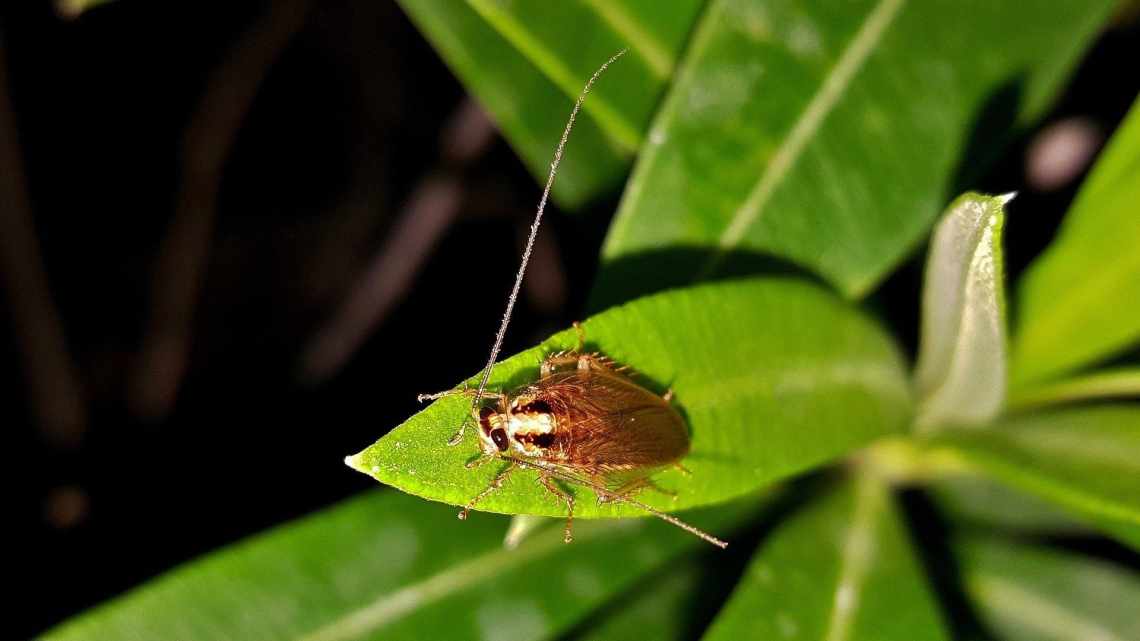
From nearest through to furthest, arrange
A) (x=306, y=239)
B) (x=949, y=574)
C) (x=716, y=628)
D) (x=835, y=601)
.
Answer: (x=716, y=628)
(x=835, y=601)
(x=949, y=574)
(x=306, y=239)

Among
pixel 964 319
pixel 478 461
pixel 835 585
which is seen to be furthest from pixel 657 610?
pixel 964 319

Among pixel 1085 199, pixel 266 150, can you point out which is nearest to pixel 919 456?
pixel 1085 199

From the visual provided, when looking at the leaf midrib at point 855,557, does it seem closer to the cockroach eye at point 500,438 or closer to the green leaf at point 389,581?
the green leaf at point 389,581

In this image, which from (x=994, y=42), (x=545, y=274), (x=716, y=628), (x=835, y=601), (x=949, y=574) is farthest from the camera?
(x=545, y=274)

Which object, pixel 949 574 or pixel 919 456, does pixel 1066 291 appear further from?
pixel 949 574

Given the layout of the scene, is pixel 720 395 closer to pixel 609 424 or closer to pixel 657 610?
pixel 609 424

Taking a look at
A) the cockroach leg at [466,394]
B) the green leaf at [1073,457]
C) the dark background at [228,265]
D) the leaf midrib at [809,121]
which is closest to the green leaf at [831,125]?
Answer: the leaf midrib at [809,121]

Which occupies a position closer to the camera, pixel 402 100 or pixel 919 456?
pixel 919 456
